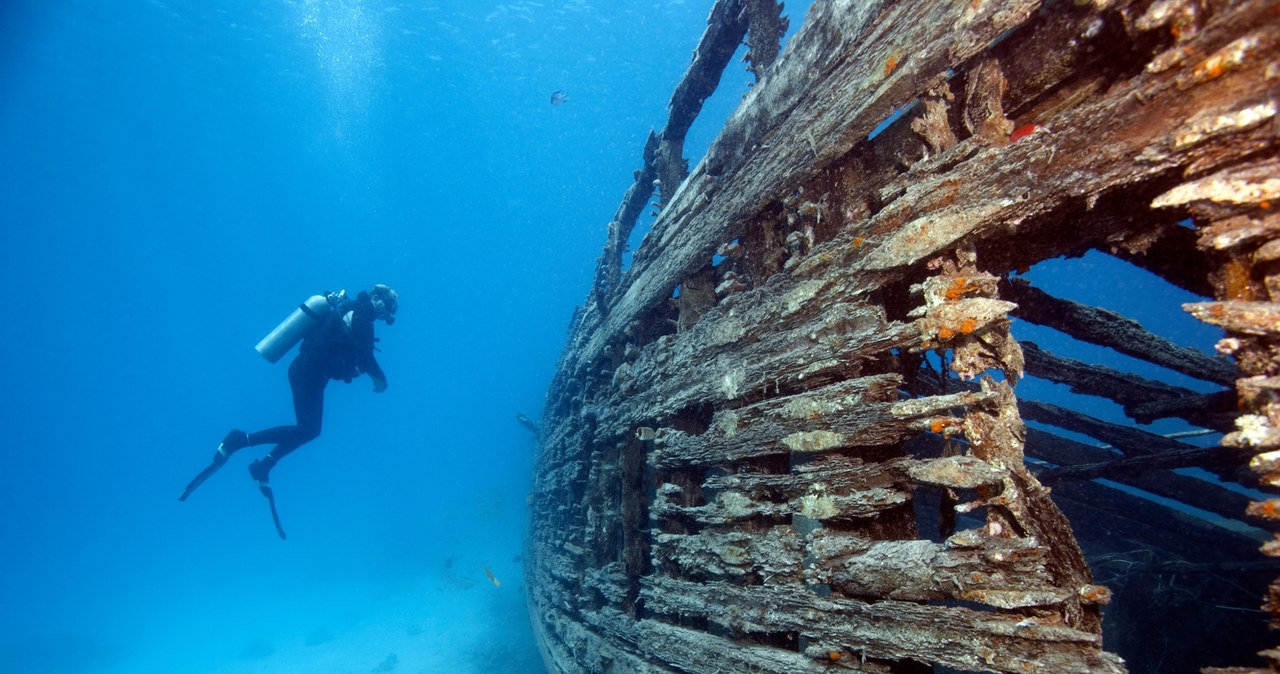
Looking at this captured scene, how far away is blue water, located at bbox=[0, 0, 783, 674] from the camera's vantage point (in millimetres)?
35438

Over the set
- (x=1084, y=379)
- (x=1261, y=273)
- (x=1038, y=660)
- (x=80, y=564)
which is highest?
(x=1084, y=379)

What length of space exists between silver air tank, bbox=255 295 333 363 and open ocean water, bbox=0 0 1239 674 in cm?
1086

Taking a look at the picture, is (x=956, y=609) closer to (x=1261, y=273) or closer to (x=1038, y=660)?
(x=1038, y=660)

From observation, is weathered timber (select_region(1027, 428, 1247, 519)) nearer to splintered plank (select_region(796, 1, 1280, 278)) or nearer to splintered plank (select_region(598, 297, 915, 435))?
splintered plank (select_region(598, 297, 915, 435))

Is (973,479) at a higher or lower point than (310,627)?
higher

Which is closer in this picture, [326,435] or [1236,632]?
[1236,632]

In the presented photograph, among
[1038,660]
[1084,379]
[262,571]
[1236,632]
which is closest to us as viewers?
[1038,660]

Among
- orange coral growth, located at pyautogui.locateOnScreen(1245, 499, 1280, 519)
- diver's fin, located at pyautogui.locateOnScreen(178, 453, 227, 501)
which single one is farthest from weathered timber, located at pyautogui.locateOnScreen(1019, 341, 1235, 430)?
diver's fin, located at pyautogui.locateOnScreen(178, 453, 227, 501)

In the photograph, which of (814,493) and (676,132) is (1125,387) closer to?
(814,493)

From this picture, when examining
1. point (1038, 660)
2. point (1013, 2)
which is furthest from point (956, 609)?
point (1013, 2)

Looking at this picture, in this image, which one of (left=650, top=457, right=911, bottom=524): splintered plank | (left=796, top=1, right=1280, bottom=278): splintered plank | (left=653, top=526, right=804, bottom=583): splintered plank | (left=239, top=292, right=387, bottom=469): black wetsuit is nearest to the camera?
(left=796, top=1, right=1280, bottom=278): splintered plank

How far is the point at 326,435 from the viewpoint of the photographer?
109 meters

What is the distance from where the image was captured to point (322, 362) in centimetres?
1350

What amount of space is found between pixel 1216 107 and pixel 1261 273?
48cm
